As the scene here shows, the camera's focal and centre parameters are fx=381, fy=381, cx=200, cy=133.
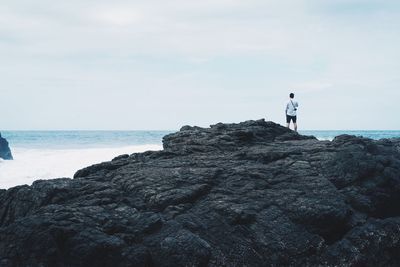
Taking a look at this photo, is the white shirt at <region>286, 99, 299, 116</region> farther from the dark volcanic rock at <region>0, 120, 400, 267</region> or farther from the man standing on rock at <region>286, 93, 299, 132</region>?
the dark volcanic rock at <region>0, 120, 400, 267</region>

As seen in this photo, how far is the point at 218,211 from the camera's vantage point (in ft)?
29.2

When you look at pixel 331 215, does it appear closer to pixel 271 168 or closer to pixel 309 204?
pixel 309 204

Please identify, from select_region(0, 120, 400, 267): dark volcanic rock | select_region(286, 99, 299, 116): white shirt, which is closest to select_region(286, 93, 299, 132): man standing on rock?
select_region(286, 99, 299, 116): white shirt

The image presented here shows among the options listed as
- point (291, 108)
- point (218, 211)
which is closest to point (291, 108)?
point (291, 108)

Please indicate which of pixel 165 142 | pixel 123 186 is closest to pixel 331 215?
pixel 123 186

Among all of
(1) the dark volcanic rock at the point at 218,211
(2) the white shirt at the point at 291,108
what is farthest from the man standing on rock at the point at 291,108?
(1) the dark volcanic rock at the point at 218,211

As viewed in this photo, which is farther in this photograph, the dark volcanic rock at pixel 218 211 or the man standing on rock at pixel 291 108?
the man standing on rock at pixel 291 108

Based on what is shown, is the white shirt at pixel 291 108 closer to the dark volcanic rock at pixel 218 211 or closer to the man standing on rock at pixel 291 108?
the man standing on rock at pixel 291 108

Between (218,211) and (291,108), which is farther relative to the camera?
(291,108)

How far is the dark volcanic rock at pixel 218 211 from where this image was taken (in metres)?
7.51

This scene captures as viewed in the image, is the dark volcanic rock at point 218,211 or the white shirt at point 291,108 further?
the white shirt at point 291,108

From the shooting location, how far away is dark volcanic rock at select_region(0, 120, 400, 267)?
751cm

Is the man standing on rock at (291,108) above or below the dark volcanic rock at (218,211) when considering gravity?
above

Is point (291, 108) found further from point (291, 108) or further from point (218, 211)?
point (218, 211)
